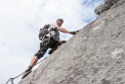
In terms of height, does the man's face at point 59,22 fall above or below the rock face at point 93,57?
above

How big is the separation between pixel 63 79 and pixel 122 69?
7.05 feet

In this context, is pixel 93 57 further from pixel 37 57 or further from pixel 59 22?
pixel 59 22

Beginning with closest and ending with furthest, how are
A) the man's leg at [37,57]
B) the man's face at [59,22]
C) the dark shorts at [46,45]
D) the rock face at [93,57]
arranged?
the rock face at [93,57] < the man's leg at [37,57] < the dark shorts at [46,45] < the man's face at [59,22]

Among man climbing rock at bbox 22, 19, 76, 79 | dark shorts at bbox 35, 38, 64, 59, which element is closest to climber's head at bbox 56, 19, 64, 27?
man climbing rock at bbox 22, 19, 76, 79

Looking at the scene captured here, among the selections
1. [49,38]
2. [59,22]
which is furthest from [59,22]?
[49,38]

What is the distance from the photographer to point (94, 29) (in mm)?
10125

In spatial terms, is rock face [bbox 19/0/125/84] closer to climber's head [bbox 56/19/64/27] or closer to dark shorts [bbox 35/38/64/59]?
dark shorts [bbox 35/38/64/59]

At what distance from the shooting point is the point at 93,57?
8.59 metres

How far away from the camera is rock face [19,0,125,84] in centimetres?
778

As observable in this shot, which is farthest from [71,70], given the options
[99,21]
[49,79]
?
[99,21]

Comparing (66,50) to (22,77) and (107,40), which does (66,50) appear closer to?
(107,40)

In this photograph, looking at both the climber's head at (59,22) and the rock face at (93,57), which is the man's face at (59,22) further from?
the rock face at (93,57)

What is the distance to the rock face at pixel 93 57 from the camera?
7779 millimetres

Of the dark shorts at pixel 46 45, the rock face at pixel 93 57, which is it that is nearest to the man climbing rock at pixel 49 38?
the dark shorts at pixel 46 45
